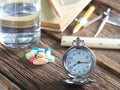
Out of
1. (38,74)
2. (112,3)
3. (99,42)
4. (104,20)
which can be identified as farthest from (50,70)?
(112,3)

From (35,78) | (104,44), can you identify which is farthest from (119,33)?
(35,78)

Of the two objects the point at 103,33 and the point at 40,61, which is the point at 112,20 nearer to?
the point at 103,33

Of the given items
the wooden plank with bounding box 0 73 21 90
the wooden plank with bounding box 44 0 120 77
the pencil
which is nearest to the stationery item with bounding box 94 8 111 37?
the wooden plank with bounding box 44 0 120 77

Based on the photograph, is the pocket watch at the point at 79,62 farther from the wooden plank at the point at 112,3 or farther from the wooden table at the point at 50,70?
the wooden plank at the point at 112,3

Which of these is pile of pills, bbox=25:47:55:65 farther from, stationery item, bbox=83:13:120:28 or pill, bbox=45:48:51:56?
stationery item, bbox=83:13:120:28

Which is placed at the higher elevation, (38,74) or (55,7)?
(55,7)

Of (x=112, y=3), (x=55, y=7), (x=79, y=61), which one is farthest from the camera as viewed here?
(x=112, y=3)

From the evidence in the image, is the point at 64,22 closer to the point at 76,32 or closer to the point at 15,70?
Answer: the point at 76,32
